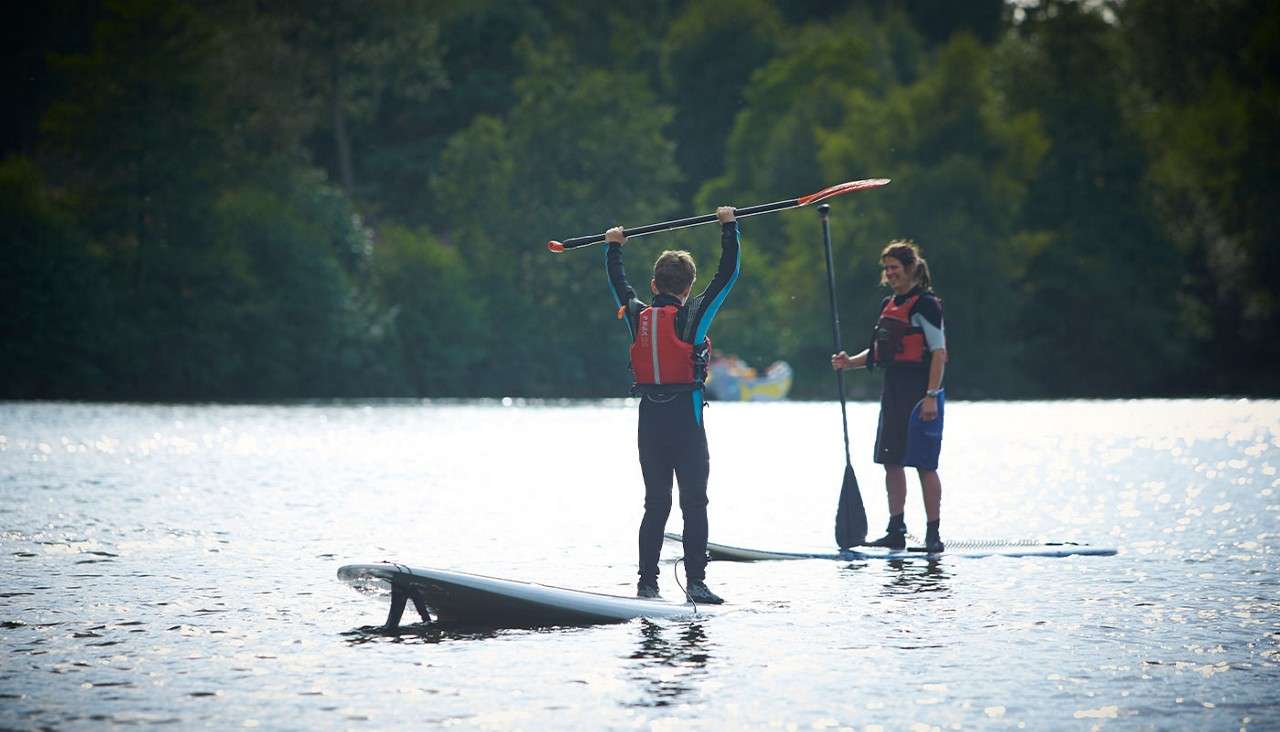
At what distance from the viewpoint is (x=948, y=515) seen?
16.7 m

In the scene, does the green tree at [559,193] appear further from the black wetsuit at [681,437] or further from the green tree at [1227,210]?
the black wetsuit at [681,437]

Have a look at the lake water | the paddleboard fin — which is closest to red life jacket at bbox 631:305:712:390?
the lake water

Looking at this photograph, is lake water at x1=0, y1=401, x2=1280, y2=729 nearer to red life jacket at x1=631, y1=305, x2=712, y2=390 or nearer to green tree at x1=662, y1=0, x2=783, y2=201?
red life jacket at x1=631, y1=305, x2=712, y2=390

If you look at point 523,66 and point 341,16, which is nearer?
point 341,16

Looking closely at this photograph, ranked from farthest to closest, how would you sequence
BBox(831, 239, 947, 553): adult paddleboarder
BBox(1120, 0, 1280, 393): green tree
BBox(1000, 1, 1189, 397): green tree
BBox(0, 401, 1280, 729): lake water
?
BBox(1000, 1, 1189, 397): green tree < BBox(1120, 0, 1280, 393): green tree < BBox(831, 239, 947, 553): adult paddleboarder < BBox(0, 401, 1280, 729): lake water

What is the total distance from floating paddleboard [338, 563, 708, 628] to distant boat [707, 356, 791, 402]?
1953 inches

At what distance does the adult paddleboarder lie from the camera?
12469mm

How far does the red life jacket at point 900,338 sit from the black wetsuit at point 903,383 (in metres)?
0.03

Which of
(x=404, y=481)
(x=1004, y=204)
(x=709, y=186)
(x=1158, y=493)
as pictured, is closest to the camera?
(x=1158, y=493)

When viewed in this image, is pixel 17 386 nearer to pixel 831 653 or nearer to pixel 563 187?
pixel 563 187

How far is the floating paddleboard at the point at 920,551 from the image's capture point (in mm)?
12648

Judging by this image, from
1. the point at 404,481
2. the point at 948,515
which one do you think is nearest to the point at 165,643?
the point at 948,515

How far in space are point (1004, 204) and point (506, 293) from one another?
16914 millimetres

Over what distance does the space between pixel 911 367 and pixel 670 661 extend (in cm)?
464
